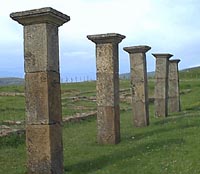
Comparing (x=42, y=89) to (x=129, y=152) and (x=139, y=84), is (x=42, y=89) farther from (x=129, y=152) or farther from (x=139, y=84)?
(x=139, y=84)

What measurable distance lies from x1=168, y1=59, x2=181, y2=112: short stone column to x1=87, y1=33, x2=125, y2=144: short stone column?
11.8m

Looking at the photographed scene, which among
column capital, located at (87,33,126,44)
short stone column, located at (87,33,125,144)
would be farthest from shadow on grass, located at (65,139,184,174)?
column capital, located at (87,33,126,44)

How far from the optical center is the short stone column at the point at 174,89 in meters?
25.4

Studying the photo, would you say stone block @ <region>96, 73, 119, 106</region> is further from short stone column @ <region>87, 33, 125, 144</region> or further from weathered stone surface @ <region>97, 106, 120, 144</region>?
weathered stone surface @ <region>97, 106, 120, 144</region>

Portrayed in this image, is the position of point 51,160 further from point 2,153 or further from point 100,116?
point 100,116

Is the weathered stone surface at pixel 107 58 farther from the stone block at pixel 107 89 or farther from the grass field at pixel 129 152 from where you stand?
the grass field at pixel 129 152

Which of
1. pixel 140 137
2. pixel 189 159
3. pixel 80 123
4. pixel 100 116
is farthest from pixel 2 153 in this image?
pixel 80 123

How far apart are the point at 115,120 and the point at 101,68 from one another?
182 cm

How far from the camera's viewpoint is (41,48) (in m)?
9.45

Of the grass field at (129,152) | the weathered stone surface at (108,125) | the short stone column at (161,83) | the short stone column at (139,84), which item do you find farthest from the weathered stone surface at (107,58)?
the short stone column at (161,83)

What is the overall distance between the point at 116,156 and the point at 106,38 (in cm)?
438

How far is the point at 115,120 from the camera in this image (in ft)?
46.2

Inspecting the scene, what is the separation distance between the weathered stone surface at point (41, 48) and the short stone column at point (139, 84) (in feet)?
29.6

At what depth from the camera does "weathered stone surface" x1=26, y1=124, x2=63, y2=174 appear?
30.7ft
